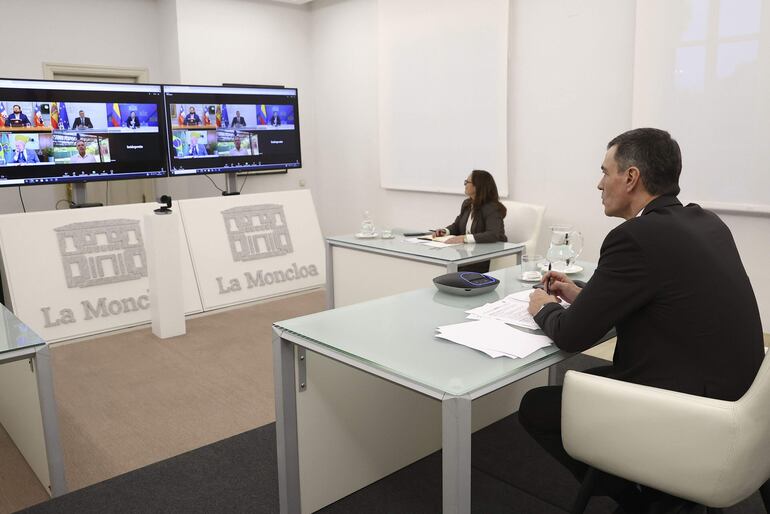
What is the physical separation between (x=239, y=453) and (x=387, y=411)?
76 cm

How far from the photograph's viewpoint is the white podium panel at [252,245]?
208 inches

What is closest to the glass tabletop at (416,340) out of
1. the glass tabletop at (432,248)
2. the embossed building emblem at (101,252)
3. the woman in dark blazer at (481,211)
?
the glass tabletop at (432,248)

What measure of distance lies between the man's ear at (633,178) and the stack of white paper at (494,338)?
1.60 ft

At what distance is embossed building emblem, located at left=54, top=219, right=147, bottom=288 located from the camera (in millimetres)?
4633

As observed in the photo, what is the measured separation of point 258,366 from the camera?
385cm

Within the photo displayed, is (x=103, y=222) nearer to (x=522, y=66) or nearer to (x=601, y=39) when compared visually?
(x=522, y=66)

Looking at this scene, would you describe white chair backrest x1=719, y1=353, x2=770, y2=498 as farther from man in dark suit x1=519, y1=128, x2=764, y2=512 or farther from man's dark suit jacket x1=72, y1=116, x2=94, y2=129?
man's dark suit jacket x1=72, y1=116, x2=94, y2=129

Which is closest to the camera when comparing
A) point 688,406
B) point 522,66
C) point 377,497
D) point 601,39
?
point 688,406

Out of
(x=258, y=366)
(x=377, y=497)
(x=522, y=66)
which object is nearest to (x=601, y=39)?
(x=522, y=66)

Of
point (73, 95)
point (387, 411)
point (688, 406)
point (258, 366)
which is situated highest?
point (73, 95)

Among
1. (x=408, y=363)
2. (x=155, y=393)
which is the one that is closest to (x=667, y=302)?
(x=408, y=363)

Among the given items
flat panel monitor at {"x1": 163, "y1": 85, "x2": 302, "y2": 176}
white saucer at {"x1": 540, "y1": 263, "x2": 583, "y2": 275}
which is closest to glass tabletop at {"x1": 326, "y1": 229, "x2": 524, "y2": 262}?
white saucer at {"x1": 540, "y1": 263, "x2": 583, "y2": 275}

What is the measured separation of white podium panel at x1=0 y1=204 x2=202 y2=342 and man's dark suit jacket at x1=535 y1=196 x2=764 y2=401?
3.91 meters

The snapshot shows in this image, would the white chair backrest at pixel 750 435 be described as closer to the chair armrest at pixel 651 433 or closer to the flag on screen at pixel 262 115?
the chair armrest at pixel 651 433
